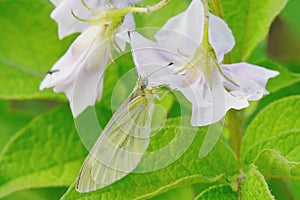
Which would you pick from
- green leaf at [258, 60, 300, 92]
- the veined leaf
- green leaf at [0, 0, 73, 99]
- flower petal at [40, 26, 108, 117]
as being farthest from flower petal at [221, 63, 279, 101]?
green leaf at [0, 0, 73, 99]

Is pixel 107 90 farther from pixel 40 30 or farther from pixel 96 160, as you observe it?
pixel 96 160

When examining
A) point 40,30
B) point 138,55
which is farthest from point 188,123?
point 40,30

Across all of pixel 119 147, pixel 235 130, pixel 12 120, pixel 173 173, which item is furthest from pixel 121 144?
pixel 12 120

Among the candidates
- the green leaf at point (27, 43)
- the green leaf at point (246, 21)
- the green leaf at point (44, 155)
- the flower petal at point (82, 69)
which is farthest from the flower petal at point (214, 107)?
the green leaf at point (27, 43)

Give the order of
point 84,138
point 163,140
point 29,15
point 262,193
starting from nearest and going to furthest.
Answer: point 262,193 < point 163,140 < point 84,138 < point 29,15

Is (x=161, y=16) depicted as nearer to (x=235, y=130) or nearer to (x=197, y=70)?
(x=235, y=130)

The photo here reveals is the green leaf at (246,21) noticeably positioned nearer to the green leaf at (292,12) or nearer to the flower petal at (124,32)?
the flower petal at (124,32)

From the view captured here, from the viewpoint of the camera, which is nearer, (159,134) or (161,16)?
(159,134)

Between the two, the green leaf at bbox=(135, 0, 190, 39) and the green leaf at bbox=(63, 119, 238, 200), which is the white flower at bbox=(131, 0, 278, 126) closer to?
the green leaf at bbox=(63, 119, 238, 200)
